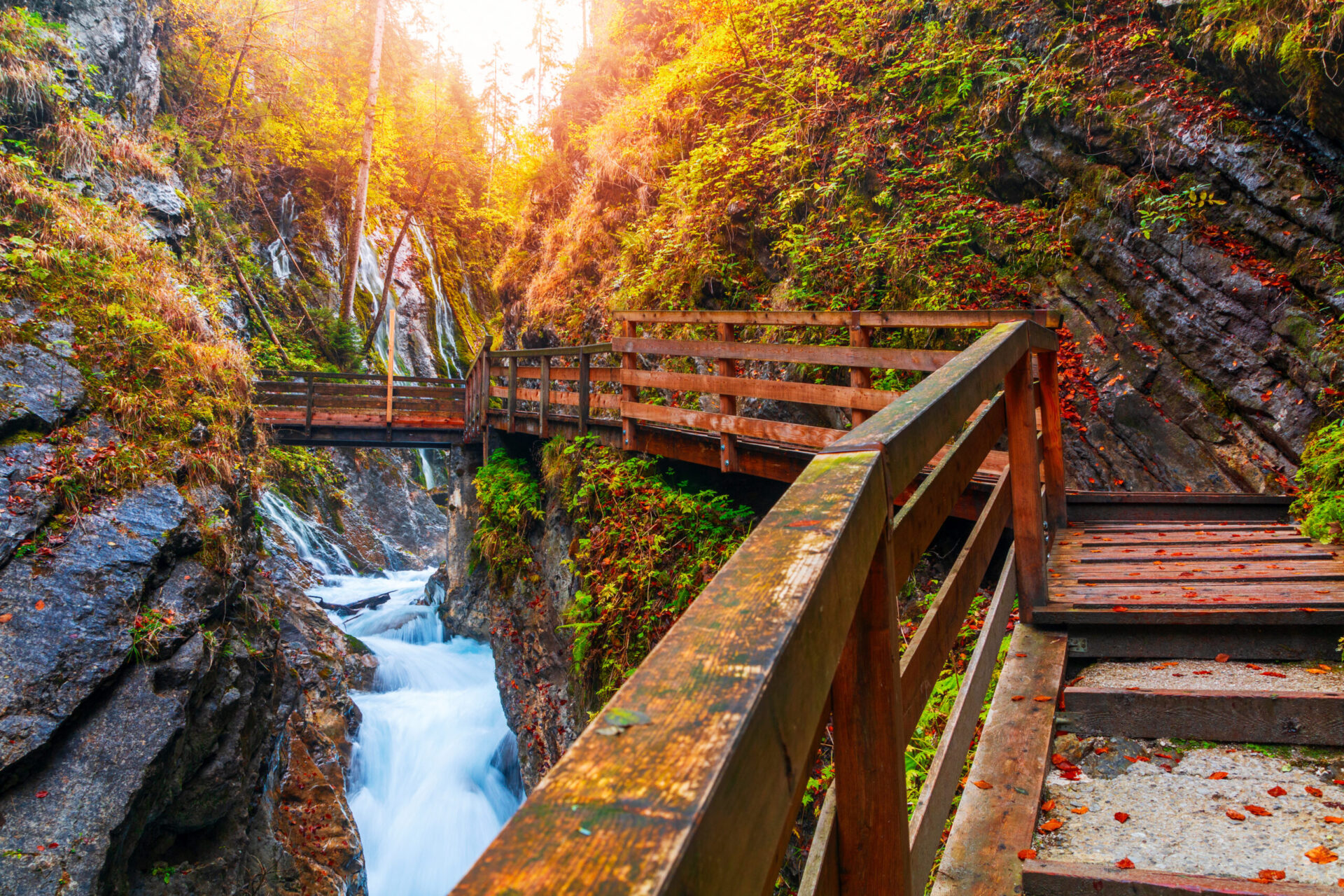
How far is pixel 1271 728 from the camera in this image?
197 centimetres

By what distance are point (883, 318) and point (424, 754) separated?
9.55 m

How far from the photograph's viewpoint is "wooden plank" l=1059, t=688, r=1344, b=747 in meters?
1.92

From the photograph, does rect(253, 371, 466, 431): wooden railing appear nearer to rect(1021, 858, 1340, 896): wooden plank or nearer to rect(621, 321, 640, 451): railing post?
rect(621, 321, 640, 451): railing post

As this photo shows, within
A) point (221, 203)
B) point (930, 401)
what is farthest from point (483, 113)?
point (930, 401)

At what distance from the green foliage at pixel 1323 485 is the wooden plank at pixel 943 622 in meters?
2.71

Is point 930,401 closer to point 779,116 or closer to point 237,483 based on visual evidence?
point 237,483

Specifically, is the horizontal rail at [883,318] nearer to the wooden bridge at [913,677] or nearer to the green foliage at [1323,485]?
the wooden bridge at [913,677]

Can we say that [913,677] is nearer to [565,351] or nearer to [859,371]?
[859,371]

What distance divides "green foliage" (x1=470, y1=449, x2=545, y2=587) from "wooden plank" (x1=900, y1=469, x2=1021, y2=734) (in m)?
7.50

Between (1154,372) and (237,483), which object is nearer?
(1154,372)

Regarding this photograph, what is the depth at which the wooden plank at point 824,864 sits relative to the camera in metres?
1.06

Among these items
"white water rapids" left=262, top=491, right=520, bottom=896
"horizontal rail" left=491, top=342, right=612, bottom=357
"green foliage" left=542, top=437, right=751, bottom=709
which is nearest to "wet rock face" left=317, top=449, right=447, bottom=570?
"white water rapids" left=262, top=491, right=520, bottom=896

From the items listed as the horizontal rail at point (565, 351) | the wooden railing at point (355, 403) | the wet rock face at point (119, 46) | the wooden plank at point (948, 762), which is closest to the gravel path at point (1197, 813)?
the wooden plank at point (948, 762)

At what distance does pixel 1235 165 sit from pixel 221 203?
20.8 m
